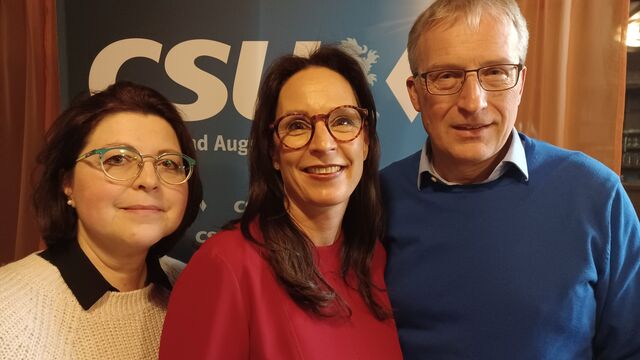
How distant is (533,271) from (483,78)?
1.85 feet

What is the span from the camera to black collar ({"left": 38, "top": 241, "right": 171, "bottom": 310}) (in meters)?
1.25

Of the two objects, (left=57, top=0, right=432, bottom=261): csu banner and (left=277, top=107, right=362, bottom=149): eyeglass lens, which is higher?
(left=57, top=0, right=432, bottom=261): csu banner

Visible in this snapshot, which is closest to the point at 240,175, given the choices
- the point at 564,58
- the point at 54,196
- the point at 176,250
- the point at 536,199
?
the point at 176,250

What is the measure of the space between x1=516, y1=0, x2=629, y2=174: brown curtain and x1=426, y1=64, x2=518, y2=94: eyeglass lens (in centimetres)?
81

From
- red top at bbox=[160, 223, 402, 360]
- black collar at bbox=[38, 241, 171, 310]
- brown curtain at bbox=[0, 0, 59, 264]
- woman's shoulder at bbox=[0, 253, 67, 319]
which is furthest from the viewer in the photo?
brown curtain at bbox=[0, 0, 59, 264]

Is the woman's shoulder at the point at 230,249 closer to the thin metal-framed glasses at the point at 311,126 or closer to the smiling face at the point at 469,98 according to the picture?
the thin metal-framed glasses at the point at 311,126

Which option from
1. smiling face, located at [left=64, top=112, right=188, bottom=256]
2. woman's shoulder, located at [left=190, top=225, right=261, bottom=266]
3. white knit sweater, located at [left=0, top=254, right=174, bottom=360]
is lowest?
white knit sweater, located at [left=0, top=254, right=174, bottom=360]

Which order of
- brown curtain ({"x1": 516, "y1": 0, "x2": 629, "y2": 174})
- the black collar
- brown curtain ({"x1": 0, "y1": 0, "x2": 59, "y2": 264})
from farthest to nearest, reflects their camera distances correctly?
brown curtain ({"x1": 0, "y1": 0, "x2": 59, "y2": 264})
brown curtain ({"x1": 516, "y1": 0, "x2": 629, "y2": 174})
the black collar

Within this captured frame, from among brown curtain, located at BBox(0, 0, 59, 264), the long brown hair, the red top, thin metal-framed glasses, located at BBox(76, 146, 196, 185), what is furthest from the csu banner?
the red top

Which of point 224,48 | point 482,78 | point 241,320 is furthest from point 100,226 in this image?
point 482,78

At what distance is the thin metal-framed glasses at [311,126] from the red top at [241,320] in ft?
1.00

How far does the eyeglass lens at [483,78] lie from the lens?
122 centimetres

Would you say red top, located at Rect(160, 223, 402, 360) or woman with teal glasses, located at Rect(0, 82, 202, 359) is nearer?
red top, located at Rect(160, 223, 402, 360)

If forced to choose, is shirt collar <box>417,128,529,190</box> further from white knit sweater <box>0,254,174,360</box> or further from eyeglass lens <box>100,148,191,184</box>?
white knit sweater <box>0,254,174,360</box>
